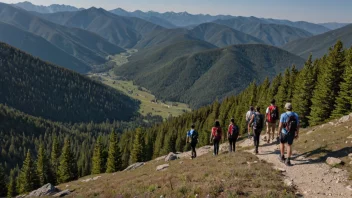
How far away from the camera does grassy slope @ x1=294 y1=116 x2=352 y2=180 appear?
71.3 feet

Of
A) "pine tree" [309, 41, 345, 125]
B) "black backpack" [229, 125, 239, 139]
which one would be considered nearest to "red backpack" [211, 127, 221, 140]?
"black backpack" [229, 125, 239, 139]

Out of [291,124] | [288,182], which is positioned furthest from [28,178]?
[288,182]

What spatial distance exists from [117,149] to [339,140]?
54160mm

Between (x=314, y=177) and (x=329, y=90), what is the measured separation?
125ft

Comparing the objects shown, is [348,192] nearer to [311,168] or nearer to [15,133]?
[311,168]

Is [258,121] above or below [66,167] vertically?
above

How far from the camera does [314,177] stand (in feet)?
61.1

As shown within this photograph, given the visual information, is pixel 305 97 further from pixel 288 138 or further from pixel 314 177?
pixel 314 177

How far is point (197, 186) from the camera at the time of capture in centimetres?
1795

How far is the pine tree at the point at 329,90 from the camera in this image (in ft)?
167

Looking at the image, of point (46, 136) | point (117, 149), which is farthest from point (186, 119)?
point (46, 136)

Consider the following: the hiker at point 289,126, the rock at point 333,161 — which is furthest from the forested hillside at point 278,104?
the hiker at point 289,126

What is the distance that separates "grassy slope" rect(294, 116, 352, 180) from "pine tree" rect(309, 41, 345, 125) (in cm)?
2245

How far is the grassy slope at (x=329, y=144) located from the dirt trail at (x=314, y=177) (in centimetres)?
93
